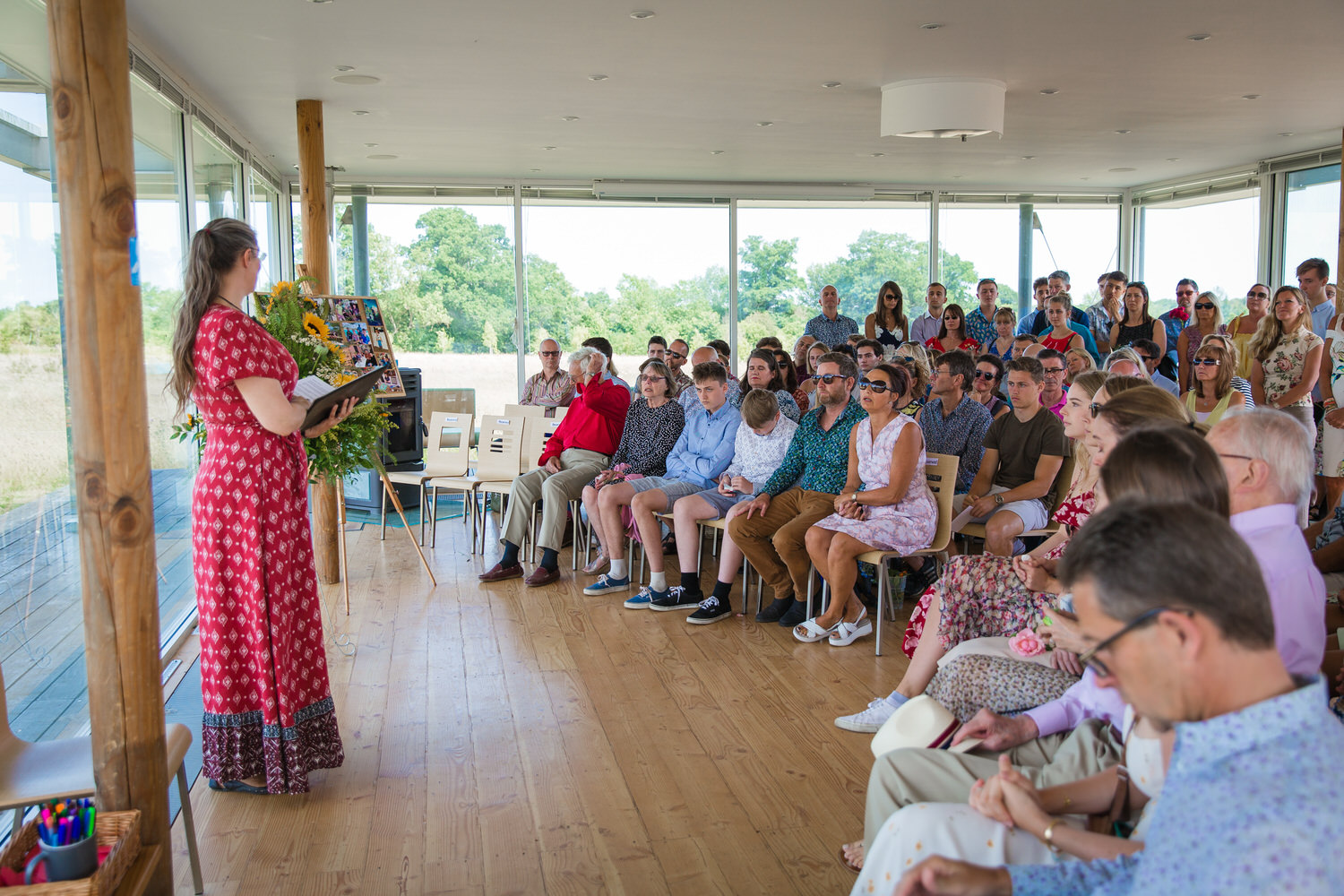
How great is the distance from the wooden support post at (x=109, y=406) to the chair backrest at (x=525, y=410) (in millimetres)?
4838

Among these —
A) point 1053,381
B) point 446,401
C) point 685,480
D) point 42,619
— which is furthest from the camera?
point 446,401

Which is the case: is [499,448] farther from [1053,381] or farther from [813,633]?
[1053,381]

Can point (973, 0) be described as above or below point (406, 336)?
above

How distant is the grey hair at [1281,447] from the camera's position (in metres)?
2.21

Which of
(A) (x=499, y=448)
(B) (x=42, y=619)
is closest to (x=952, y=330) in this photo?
(A) (x=499, y=448)

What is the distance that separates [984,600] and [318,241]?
492cm

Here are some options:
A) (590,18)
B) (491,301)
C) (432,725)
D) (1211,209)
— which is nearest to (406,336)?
(491,301)

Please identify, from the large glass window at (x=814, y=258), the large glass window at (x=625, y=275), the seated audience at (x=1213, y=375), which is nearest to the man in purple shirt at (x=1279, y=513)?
the seated audience at (x=1213, y=375)

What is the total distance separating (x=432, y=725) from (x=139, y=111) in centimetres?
391

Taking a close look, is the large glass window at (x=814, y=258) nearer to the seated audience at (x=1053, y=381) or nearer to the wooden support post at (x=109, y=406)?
the seated audience at (x=1053, y=381)

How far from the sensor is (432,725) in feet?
12.2

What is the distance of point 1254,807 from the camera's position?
1.12 metres

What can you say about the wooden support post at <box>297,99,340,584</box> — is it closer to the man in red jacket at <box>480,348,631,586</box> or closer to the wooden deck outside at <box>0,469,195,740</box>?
the man in red jacket at <box>480,348,631,586</box>

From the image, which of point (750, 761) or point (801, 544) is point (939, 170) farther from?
point (750, 761)
